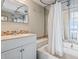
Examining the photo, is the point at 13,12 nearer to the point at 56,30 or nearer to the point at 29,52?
the point at 29,52

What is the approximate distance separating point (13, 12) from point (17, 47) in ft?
3.54

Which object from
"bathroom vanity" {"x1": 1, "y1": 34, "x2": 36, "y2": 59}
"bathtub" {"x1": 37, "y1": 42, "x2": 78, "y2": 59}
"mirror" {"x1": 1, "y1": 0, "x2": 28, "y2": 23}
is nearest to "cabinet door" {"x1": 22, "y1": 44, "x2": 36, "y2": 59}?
"bathroom vanity" {"x1": 1, "y1": 34, "x2": 36, "y2": 59}

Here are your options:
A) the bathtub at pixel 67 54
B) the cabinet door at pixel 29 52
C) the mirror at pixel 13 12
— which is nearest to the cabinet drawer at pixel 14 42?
the cabinet door at pixel 29 52

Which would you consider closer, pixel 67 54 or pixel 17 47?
pixel 17 47

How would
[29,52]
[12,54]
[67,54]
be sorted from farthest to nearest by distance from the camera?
Answer: [67,54] < [29,52] < [12,54]

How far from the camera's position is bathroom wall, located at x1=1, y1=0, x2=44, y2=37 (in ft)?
7.82

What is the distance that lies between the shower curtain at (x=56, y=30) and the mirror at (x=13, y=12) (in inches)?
35.8

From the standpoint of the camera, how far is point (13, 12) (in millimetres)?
2393

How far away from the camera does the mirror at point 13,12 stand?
84.4 inches

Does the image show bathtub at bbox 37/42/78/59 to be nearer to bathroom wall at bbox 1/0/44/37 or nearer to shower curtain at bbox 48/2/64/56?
shower curtain at bbox 48/2/64/56

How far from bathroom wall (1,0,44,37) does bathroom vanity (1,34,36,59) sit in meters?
0.56

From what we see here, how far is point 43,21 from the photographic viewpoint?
4.12m

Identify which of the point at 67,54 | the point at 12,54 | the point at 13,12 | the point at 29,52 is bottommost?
the point at 67,54

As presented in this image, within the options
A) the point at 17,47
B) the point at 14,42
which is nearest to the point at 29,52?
the point at 17,47
